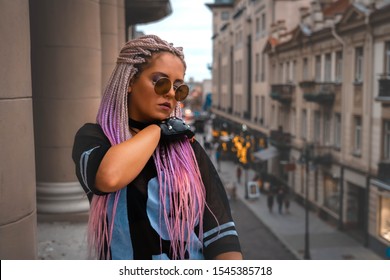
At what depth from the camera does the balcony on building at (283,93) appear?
27.7 m

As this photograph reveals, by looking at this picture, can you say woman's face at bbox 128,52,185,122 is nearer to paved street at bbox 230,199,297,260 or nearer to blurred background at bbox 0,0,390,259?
blurred background at bbox 0,0,390,259

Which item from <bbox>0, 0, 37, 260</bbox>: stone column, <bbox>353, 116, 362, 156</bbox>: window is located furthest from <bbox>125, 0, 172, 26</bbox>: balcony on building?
<bbox>353, 116, 362, 156</bbox>: window

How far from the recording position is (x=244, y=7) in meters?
36.9

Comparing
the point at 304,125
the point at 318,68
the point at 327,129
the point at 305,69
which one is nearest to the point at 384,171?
the point at 327,129

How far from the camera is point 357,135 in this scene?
20031 mm

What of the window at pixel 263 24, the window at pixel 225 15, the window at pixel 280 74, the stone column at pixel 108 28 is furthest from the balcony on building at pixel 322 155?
the window at pixel 225 15

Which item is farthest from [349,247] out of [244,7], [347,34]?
[244,7]

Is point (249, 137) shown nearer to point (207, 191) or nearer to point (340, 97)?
point (340, 97)

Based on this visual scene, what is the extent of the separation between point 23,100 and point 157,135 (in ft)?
3.40

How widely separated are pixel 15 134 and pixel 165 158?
952 mm

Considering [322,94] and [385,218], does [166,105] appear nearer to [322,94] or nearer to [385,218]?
[385,218]

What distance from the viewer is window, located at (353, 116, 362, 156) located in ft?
64.6

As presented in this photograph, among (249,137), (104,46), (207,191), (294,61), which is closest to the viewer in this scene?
(207,191)

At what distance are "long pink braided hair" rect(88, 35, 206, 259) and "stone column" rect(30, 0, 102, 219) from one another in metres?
2.12
